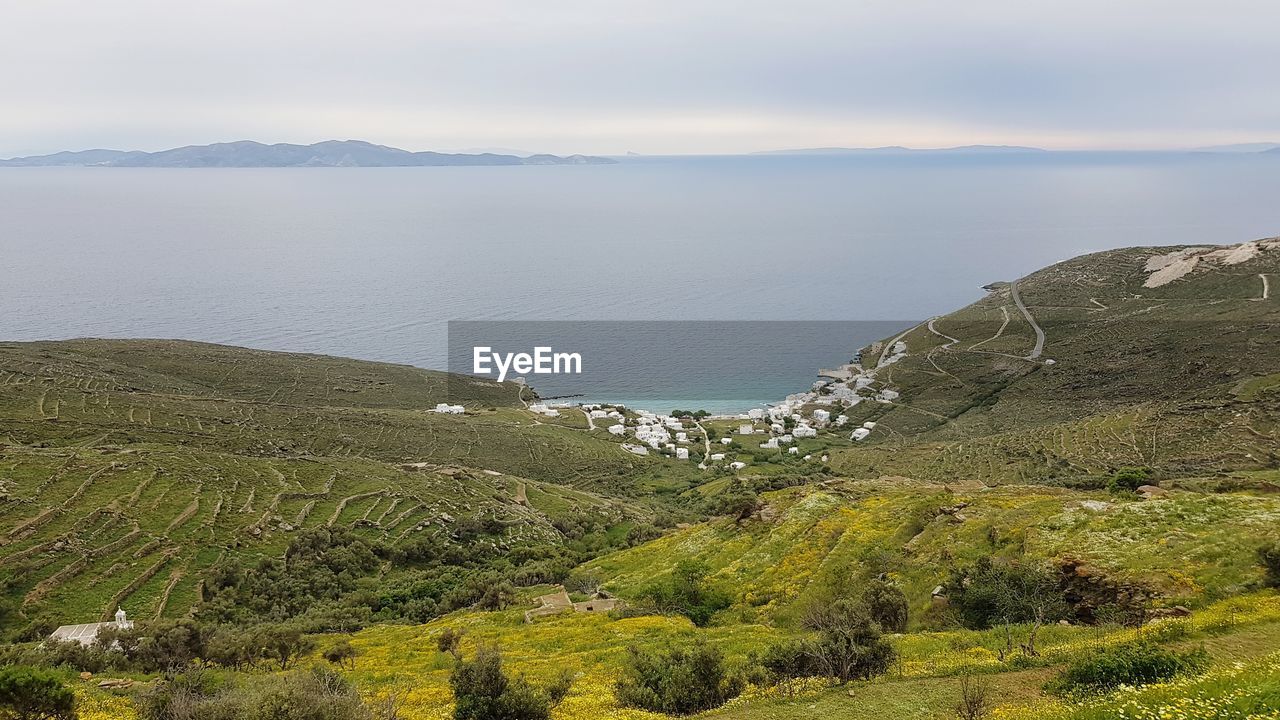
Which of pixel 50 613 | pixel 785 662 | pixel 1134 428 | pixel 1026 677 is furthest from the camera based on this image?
pixel 1134 428

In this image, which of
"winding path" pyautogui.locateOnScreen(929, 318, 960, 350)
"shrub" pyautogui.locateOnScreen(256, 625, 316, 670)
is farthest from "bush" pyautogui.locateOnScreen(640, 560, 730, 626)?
"winding path" pyautogui.locateOnScreen(929, 318, 960, 350)

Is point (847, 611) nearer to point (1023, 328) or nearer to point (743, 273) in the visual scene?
point (1023, 328)

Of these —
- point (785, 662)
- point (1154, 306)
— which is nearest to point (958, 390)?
point (1154, 306)

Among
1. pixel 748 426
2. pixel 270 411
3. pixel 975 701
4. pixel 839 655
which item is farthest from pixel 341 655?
pixel 748 426

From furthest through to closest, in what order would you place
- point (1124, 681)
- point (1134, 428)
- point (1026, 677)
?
point (1134, 428)
point (1026, 677)
point (1124, 681)

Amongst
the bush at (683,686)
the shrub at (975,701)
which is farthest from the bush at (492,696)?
the shrub at (975,701)

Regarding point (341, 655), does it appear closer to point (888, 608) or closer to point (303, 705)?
point (303, 705)
